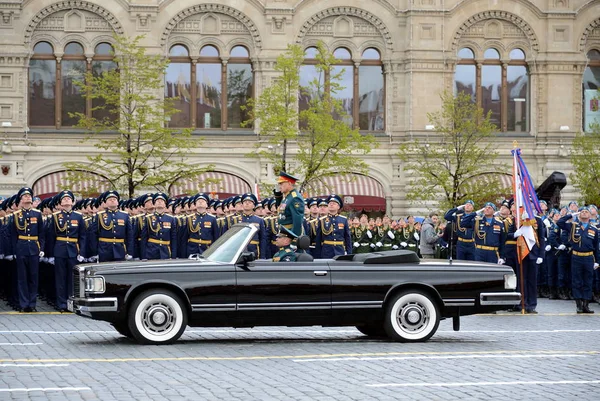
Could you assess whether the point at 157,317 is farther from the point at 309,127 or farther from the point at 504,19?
the point at 504,19

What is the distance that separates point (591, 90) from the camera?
158ft

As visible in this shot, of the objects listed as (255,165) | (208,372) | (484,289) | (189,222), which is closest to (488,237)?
(189,222)

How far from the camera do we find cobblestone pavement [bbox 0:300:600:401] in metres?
11.0

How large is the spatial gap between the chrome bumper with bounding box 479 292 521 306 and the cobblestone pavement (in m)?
0.52

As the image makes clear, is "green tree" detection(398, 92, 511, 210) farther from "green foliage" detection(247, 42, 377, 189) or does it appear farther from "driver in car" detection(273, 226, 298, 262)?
"driver in car" detection(273, 226, 298, 262)

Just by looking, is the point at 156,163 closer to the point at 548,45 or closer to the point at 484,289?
the point at 548,45

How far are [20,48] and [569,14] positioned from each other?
68.3ft

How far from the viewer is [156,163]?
4500cm

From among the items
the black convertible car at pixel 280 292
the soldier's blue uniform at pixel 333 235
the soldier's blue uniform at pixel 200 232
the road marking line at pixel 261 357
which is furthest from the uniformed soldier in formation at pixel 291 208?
the soldier's blue uniform at pixel 200 232

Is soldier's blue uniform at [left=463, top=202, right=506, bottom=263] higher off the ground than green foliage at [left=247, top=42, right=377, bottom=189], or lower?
lower

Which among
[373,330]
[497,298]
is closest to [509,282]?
[497,298]

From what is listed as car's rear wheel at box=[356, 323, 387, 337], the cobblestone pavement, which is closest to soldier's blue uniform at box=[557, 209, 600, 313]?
the cobblestone pavement

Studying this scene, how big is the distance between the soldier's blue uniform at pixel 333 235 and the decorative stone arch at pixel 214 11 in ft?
84.0

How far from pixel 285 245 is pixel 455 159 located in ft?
99.5
